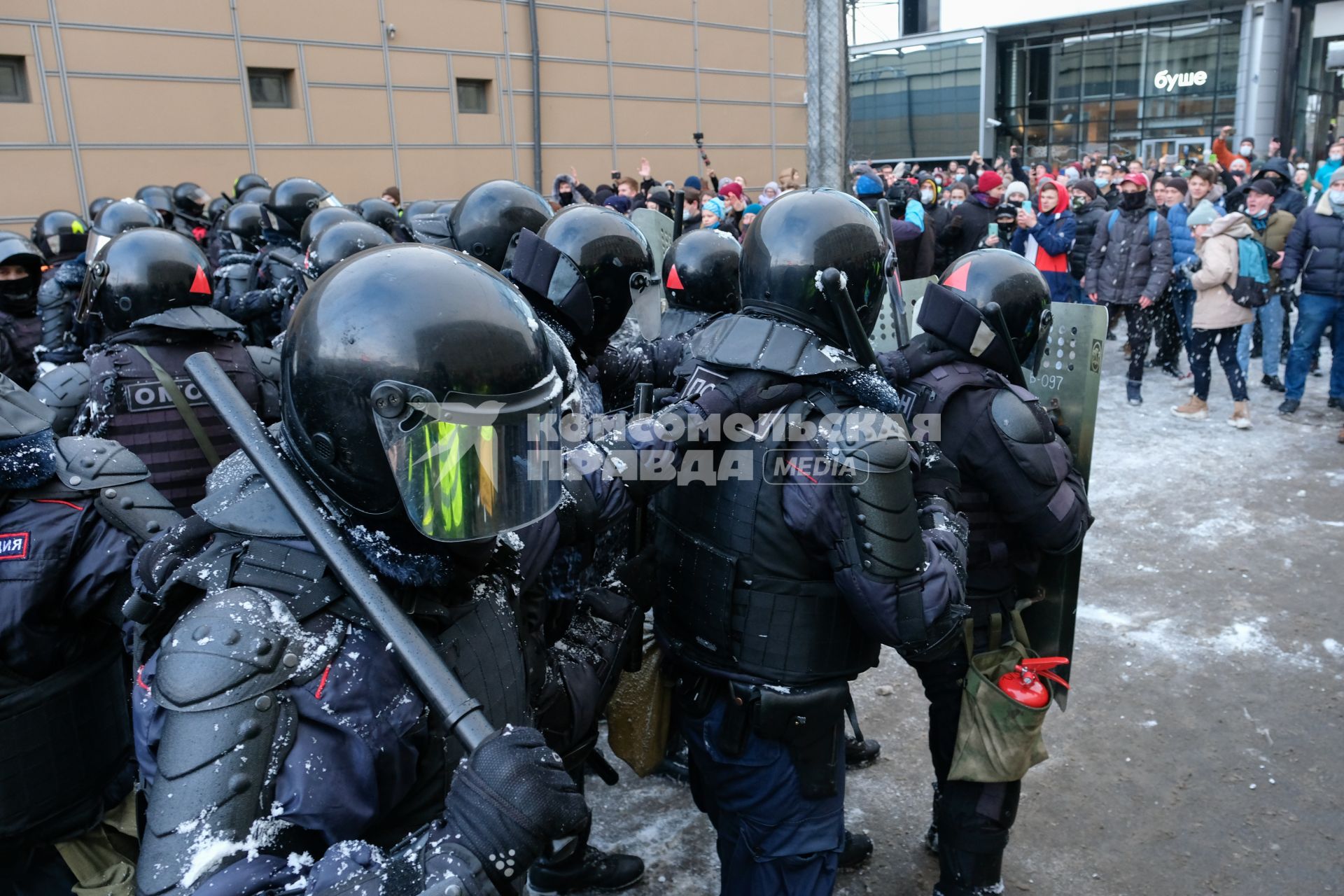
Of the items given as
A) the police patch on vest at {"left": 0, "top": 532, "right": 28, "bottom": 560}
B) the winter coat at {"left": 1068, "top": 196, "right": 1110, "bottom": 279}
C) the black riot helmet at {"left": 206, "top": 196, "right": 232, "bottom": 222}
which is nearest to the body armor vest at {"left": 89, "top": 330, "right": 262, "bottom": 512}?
the police patch on vest at {"left": 0, "top": 532, "right": 28, "bottom": 560}

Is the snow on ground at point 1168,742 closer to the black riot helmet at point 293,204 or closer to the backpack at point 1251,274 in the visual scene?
the backpack at point 1251,274

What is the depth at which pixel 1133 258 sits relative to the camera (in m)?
8.73

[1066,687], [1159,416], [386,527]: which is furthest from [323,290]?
[1159,416]

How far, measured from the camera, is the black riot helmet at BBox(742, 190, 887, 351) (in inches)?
101

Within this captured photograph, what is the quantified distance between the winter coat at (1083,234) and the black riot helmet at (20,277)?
9358mm

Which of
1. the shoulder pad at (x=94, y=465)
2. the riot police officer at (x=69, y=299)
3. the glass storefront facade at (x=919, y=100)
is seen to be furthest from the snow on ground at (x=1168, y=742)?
the glass storefront facade at (x=919, y=100)

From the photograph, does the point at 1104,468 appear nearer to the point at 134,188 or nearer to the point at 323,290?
the point at 323,290

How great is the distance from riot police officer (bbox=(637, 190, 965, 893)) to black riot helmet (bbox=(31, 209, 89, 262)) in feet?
23.5

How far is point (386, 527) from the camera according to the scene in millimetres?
1529

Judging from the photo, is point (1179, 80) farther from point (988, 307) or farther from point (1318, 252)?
point (988, 307)

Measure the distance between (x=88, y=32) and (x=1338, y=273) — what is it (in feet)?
47.6

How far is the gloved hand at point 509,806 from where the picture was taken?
118 centimetres

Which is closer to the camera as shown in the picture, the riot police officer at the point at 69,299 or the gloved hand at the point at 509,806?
the gloved hand at the point at 509,806

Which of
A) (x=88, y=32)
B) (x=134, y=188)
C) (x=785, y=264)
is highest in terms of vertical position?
(x=88, y=32)
